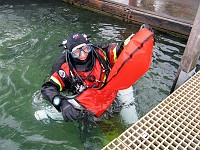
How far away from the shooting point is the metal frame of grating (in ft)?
7.98

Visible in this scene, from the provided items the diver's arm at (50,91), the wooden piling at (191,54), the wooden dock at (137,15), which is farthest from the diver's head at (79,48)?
the wooden dock at (137,15)

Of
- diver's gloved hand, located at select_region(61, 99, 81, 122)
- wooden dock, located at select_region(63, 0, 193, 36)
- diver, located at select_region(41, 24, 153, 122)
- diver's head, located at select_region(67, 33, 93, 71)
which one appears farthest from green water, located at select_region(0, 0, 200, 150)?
diver's head, located at select_region(67, 33, 93, 71)

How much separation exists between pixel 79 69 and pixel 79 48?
1.25 feet

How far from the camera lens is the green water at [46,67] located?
4.19 meters

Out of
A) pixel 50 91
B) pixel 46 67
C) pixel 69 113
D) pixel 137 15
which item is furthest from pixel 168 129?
pixel 137 15

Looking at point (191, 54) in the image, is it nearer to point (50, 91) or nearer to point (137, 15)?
point (50, 91)

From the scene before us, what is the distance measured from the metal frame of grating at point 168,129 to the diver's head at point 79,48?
4.18 feet

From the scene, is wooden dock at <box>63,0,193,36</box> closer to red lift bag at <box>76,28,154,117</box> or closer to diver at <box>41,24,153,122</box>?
diver at <box>41,24,153,122</box>

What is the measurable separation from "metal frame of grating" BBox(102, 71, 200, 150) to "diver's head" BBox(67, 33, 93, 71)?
127 centimetres

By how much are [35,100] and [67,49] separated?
2.09 meters

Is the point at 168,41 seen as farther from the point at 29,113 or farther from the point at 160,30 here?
the point at 29,113

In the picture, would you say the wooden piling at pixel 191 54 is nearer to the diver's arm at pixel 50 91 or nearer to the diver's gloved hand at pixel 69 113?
the diver's gloved hand at pixel 69 113

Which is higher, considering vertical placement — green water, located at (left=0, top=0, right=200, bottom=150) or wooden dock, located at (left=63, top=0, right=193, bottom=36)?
wooden dock, located at (left=63, top=0, right=193, bottom=36)

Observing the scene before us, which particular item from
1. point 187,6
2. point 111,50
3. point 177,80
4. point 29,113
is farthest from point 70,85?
point 187,6
